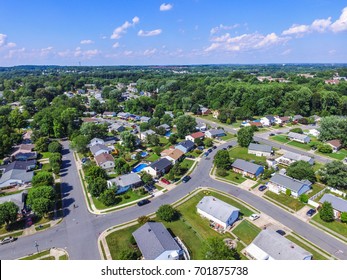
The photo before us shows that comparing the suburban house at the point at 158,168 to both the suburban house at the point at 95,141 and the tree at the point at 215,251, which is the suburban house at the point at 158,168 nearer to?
the suburban house at the point at 95,141

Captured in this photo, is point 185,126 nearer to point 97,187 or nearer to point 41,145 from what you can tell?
point 97,187

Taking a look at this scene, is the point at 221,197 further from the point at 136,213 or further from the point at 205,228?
the point at 136,213

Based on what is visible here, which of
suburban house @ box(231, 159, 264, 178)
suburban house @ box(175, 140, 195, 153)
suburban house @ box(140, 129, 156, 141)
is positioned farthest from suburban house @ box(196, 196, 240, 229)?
suburban house @ box(140, 129, 156, 141)

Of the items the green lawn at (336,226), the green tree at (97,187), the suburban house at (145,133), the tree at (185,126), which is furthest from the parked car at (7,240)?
the tree at (185,126)

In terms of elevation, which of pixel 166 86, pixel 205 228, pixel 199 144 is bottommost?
pixel 205 228

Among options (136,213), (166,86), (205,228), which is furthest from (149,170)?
(166,86)
